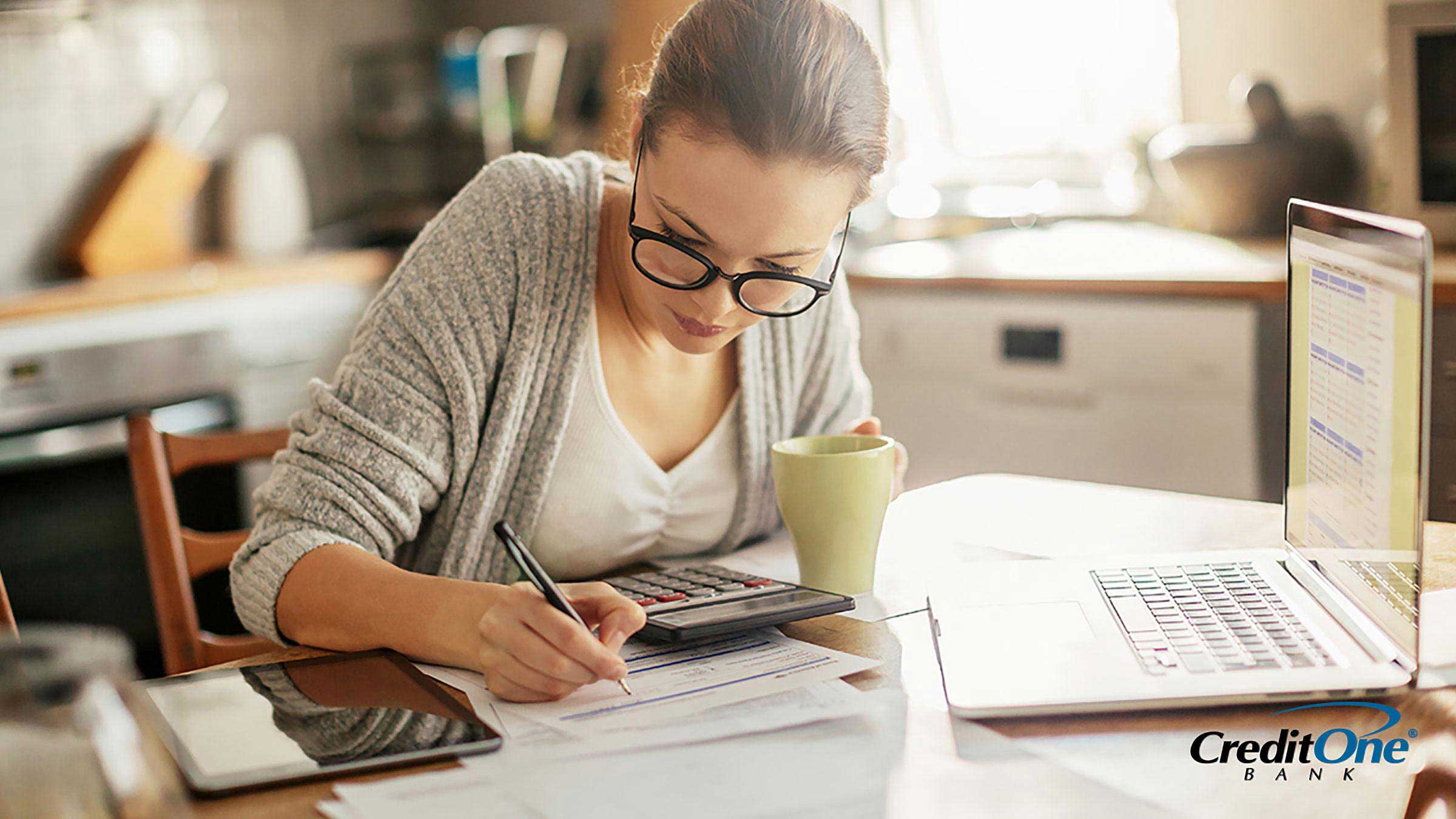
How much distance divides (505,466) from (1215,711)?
675 mm

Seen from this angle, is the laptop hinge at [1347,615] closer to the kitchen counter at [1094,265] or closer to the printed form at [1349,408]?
the printed form at [1349,408]

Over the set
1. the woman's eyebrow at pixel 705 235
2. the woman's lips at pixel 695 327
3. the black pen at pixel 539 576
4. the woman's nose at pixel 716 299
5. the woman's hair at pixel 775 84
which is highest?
the woman's hair at pixel 775 84

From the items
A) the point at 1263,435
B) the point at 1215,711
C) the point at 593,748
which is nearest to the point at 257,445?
the point at 593,748

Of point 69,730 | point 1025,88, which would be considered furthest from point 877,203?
point 69,730

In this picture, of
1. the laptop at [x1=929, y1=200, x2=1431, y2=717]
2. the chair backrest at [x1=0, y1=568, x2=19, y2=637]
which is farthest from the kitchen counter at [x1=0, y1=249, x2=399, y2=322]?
the laptop at [x1=929, y1=200, x2=1431, y2=717]

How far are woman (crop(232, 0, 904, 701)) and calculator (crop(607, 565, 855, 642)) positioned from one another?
0.22 ft

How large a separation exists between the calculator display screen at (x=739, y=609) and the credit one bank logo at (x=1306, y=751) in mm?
315

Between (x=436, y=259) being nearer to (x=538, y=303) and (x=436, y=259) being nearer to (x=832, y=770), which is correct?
(x=538, y=303)

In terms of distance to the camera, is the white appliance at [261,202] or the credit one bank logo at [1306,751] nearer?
the credit one bank logo at [1306,751]

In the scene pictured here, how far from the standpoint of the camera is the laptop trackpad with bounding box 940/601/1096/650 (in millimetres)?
879

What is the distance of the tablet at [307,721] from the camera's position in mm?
748

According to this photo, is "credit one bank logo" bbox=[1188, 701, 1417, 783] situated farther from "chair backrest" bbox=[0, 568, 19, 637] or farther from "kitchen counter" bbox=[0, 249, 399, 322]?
"kitchen counter" bbox=[0, 249, 399, 322]

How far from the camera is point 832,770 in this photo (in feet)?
2.37

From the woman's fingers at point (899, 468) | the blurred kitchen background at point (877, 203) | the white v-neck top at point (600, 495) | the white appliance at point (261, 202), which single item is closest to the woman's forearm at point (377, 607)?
the white v-neck top at point (600, 495)
